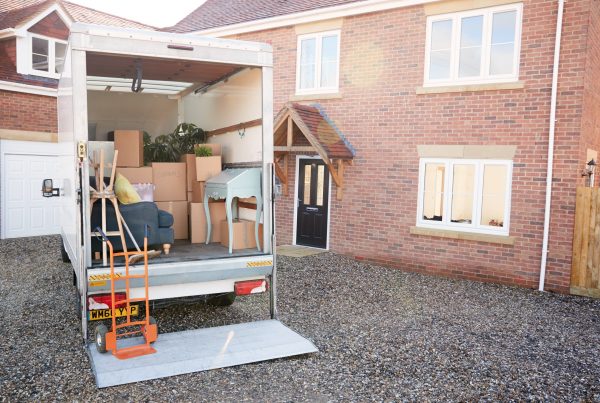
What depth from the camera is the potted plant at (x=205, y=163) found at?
22.1 feet

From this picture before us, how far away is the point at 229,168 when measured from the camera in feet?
22.8

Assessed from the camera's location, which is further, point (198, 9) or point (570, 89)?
point (198, 9)

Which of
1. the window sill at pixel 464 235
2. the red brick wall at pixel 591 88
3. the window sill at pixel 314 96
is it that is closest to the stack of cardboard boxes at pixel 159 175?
the window sill at pixel 464 235

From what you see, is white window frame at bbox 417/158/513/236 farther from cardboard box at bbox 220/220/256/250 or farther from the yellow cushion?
the yellow cushion

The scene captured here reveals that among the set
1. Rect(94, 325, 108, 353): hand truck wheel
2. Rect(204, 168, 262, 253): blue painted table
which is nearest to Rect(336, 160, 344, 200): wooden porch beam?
Rect(204, 168, 262, 253): blue painted table

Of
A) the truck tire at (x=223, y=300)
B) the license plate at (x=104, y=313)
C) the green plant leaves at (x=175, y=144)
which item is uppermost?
the green plant leaves at (x=175, y=144)

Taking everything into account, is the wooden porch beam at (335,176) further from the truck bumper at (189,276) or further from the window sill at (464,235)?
the truck bumper at (189,276)

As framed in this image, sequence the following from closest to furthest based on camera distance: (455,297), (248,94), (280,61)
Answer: (248,94), (455,297), (280,61)

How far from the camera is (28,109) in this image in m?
13.1

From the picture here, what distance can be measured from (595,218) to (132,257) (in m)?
7.30

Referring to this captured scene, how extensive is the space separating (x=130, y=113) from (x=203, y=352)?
194 inches

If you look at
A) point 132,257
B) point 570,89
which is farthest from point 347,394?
point 570,89

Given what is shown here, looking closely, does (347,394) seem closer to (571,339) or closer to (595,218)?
(571,339)

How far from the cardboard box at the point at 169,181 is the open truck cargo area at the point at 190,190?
2 cm
